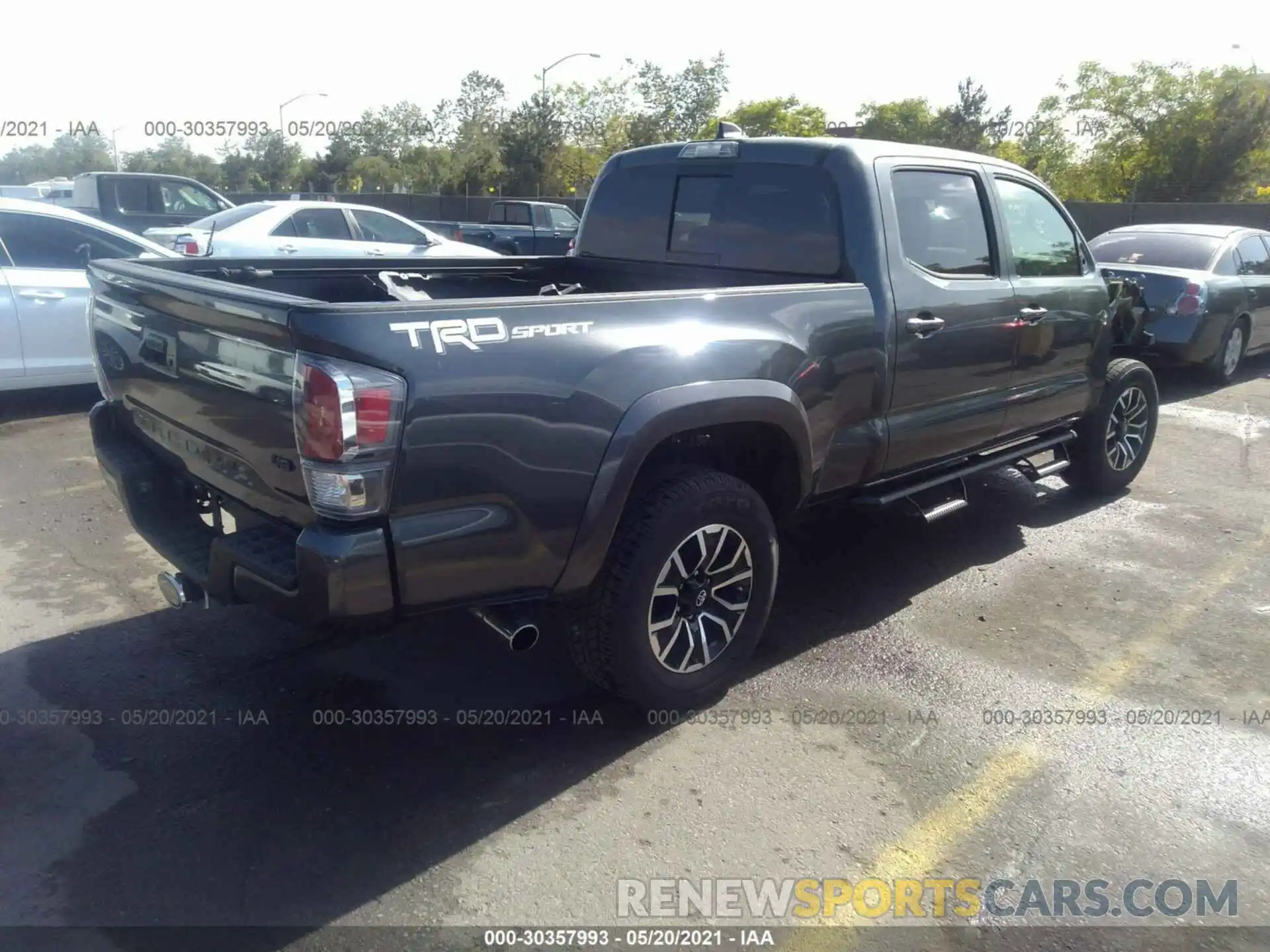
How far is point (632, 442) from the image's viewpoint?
3.14 metres

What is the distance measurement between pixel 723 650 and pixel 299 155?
215 feet

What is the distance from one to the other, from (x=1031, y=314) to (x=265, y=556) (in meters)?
3.76

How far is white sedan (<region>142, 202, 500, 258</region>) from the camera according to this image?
1124 cm

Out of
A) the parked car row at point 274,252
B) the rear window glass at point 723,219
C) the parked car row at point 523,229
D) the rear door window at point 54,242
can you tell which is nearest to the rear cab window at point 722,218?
the rear window glass at point 723,219

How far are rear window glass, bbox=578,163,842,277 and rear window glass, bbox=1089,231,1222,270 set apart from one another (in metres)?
7.08

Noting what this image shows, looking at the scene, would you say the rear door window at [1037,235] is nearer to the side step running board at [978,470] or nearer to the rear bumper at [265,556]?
the side step running board at [978,470]

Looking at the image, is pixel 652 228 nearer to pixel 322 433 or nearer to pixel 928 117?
pixel 322 433

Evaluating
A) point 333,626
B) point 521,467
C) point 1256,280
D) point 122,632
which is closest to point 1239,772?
point 521,467

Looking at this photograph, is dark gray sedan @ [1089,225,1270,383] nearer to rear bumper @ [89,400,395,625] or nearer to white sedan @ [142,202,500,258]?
white sedan @ [142,202,500,258]

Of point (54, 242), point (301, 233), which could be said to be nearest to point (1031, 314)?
point (54, 242)

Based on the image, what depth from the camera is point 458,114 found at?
183 ft

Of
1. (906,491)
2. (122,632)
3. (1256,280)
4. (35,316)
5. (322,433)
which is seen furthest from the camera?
(1256,280)

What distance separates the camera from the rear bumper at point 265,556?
105 inches

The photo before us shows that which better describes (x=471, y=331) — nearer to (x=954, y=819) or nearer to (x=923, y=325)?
(x=954, y=819)
